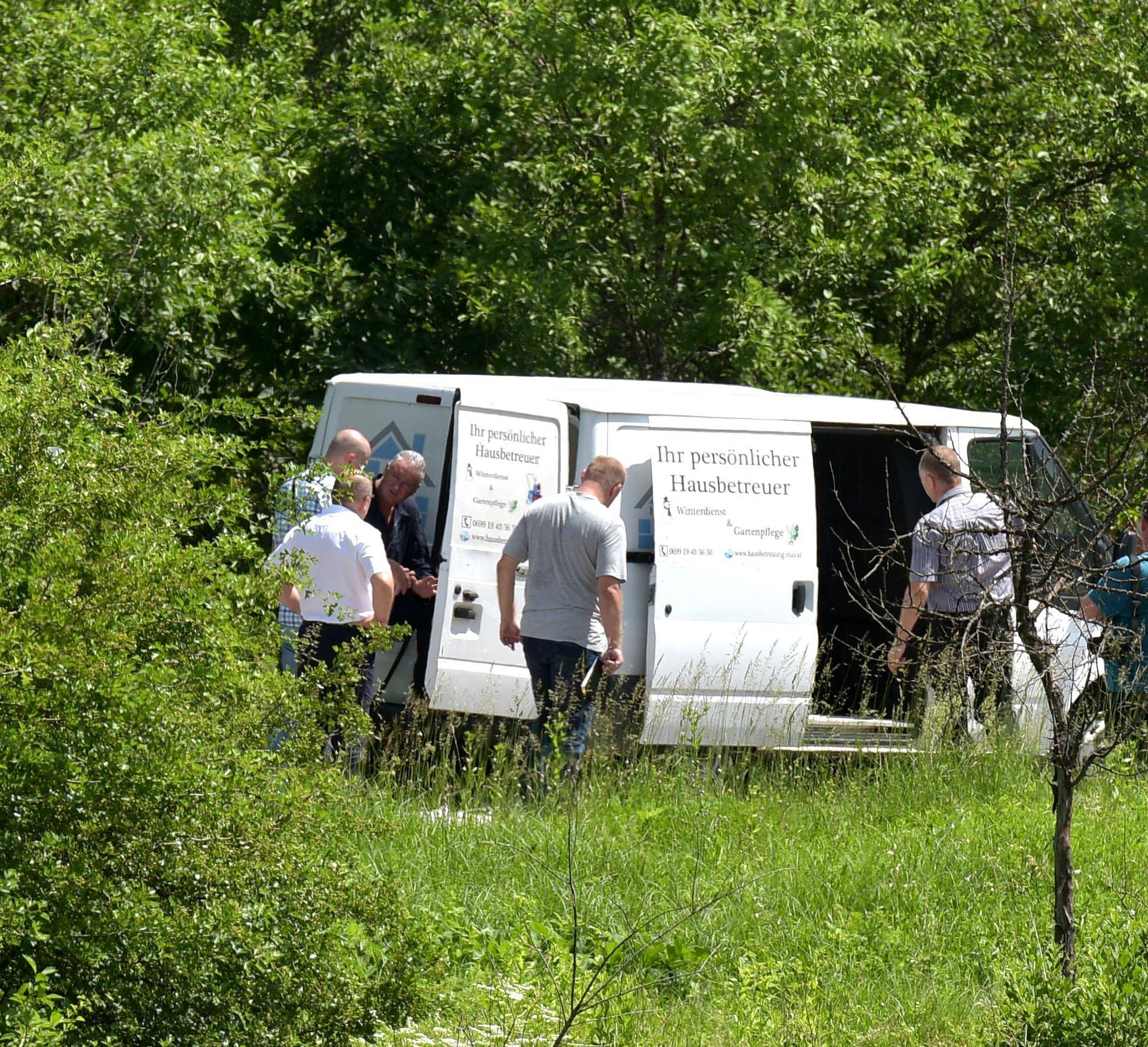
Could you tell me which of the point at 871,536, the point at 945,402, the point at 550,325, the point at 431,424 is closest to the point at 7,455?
the point at 431,424

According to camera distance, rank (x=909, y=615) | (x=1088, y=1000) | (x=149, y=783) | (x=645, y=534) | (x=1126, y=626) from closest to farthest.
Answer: (x=149, y=783), (x=1088, y=1000), (x=1126, y=626), (x=909, y=615), (x=645, y=534)

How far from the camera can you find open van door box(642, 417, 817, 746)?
7797 mm

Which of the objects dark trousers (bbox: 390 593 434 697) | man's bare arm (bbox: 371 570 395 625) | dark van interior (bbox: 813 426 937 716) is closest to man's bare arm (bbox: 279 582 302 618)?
man's bare arm (bbox: 371 570 395 625)

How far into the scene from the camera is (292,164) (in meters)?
12.3

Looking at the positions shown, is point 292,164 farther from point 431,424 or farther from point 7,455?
point 7,455

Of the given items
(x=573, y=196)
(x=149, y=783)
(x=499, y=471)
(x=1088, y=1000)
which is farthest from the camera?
(x=573, y=196)

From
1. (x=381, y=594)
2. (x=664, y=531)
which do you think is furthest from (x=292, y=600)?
(x=664, y=531)

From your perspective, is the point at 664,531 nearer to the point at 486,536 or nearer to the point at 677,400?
the point at 677,400

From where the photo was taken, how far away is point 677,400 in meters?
8.08

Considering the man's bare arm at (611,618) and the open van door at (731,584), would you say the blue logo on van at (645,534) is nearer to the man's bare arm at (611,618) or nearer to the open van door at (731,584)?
the open van door at (731,584)

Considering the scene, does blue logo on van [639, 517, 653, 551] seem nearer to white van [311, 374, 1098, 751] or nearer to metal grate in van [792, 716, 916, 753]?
white van [311, 374, 1098, 751]

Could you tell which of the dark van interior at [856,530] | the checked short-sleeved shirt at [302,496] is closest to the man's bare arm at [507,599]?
the dark van interior at [856,530]

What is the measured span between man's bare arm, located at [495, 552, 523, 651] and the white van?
214 mm

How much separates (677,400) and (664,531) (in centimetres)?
76
